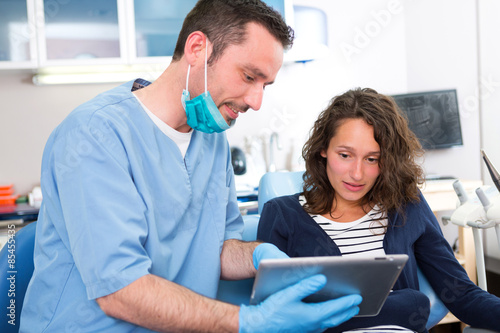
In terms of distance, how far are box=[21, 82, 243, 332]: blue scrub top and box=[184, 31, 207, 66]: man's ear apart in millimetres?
169

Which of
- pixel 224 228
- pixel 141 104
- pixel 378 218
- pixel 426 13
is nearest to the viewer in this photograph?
pixel 141 104

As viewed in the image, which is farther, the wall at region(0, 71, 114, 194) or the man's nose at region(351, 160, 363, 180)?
the wall at region(0, 71, 114, 194)

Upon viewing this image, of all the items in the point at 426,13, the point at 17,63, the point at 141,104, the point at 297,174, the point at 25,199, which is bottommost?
the point at 25,199

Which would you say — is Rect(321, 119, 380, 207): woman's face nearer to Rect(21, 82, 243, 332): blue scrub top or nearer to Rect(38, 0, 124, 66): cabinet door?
Rect(21, 82, 243, 332): blue scrub top

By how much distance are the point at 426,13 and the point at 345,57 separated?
0.59 m

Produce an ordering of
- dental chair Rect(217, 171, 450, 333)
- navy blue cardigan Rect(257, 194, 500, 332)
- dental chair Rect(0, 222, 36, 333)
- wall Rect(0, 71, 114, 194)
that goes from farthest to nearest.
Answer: wall Rect(0, 71, 114, 194), dental chair Rect(217, 171, 450, 333), navy blue cardigan Rect(257, 194, 500, 332), dental chair Rect(0, 222, 36, 333)

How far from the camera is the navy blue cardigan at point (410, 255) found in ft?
3.71

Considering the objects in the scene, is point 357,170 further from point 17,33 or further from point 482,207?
point 17,33

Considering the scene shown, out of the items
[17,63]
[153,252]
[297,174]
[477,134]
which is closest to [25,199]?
[17,63]

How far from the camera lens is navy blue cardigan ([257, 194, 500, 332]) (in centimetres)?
113

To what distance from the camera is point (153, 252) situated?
993 mm

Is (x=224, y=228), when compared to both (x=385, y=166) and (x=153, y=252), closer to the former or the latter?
(x=153, y=252)

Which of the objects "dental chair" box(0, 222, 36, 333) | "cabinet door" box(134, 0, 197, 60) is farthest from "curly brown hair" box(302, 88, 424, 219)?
"cabinet door" box(134, 0, 197, 60)

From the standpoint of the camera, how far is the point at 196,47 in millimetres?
1094
